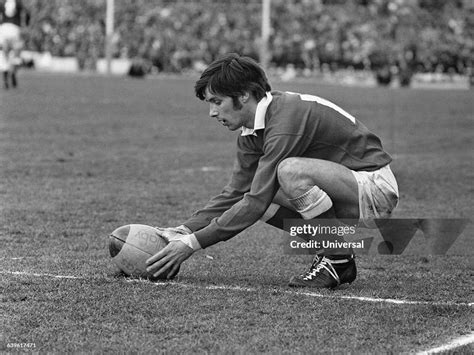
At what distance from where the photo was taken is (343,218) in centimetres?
512

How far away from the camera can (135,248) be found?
5.24 m

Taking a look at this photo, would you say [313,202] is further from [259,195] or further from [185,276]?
[185,276]

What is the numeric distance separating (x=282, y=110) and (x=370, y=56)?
43.3 m

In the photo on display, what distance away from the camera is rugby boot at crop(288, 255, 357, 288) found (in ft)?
16.8

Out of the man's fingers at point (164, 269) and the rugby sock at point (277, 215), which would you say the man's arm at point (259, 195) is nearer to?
the man's fingers at point (164, 269)

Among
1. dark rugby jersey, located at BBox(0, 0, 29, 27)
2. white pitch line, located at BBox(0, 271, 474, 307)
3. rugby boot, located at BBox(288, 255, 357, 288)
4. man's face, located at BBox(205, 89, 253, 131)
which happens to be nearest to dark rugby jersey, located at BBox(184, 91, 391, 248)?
man's face, located at BBox(205, 89, 253, 131)

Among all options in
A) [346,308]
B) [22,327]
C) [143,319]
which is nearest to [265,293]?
[346,308]

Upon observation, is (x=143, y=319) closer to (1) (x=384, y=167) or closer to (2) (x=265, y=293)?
(2) (x=265, y=293)

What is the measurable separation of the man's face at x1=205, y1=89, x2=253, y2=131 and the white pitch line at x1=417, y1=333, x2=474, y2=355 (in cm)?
146

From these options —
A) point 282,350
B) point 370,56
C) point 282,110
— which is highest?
point 282,110

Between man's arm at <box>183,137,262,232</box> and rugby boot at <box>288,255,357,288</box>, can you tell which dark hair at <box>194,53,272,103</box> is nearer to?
man's arm at <box>183,137,262,232</box>

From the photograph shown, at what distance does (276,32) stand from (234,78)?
44161mm

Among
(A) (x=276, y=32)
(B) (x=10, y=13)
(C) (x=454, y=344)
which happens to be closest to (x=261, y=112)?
(C) (x=454, y=344)

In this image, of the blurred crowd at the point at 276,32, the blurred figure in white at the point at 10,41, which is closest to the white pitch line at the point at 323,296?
the blurred figure in white at the point at 10,41
